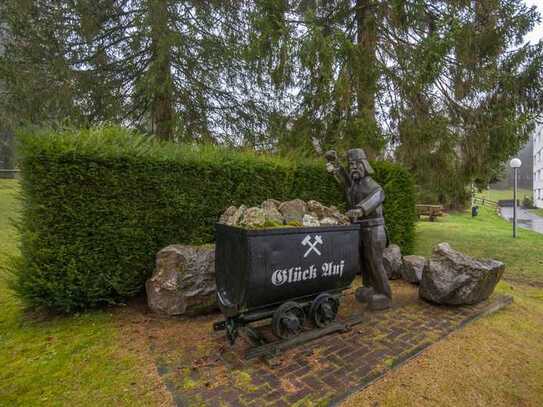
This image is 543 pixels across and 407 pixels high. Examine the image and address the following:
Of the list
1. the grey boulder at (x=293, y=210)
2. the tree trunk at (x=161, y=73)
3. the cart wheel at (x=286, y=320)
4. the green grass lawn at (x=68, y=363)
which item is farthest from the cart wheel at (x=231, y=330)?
the tree trunk at (x=161, y=73)

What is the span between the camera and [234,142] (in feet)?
23.1

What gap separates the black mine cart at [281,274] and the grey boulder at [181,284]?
73 cm

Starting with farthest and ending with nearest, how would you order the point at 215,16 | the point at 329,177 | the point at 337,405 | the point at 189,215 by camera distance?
the point at 215,16 → the point at 329,177 → the point at 189,215 → the point at 337,405

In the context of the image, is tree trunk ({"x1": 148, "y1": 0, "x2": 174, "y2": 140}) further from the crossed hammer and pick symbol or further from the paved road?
the paved road

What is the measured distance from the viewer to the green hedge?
3.17m

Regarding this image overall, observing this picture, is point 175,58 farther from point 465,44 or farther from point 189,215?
point 465,44

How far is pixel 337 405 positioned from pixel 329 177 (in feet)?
12.4

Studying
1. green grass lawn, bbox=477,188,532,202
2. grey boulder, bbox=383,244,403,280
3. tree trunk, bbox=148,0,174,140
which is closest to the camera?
grey boulder, bbox=383,244,403,280

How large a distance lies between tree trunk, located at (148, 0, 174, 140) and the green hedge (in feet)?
8.62

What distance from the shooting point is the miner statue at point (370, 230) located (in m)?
3.64

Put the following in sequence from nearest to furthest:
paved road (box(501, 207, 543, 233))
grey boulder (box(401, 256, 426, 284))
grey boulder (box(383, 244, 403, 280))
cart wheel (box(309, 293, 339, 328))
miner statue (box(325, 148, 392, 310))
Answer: cart wheel (box(309, 293, 339, 328)) < miner statue (box(325, 148, 392, 310)) < grey boulder (box(401, 256, 426, 284)) < grey boulder (box(383, 244, 403, 280)) < paved road (box(501, 207, 543, 233))

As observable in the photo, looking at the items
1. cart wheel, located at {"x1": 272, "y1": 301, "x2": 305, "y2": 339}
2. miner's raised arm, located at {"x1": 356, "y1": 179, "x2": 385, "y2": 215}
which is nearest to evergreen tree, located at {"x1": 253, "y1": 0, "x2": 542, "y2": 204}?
miner's raised arm, located at {"x1": 356, "y1": 179, "x2": 385, "y2": 215}

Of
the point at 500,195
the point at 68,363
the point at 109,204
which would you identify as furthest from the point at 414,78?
the point at 500,195

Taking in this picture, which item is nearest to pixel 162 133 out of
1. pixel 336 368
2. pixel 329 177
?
pixel 329 177
